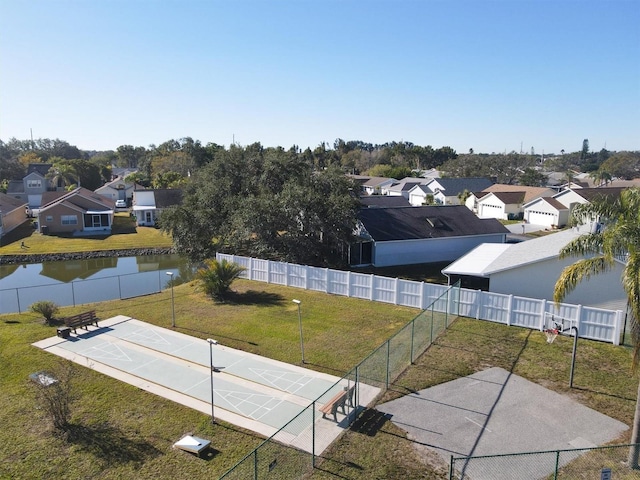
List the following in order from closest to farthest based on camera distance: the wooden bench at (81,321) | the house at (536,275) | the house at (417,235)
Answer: the wooden bench at (81,321) → the house at (536,275) → the house at (417,235)

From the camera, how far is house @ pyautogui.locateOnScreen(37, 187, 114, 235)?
4875cm

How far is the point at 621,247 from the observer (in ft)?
36.2

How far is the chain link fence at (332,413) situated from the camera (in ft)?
33.6

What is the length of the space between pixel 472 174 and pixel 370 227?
259 feet

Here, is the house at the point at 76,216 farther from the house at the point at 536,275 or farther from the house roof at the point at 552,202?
the house roof at the point at 552,202

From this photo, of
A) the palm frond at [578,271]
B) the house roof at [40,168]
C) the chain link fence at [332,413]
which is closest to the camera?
the chain link fence at [332,413]

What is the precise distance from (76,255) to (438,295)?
110ft

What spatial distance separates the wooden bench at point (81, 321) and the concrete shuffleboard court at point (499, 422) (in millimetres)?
14052

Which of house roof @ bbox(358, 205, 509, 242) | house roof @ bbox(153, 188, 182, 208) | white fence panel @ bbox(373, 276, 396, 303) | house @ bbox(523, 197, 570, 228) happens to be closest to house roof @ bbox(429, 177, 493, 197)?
house @ bbox(523, 197, 570, 228)

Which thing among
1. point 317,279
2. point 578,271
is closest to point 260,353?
point 317,279

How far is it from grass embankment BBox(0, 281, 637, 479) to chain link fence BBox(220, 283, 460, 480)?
1.35 ft

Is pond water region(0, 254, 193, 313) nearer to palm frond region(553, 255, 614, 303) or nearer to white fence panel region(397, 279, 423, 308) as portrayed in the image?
white fence panel region(397, 279, 423, 308)

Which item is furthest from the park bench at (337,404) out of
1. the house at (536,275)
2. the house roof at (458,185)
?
the house roof at (458,185)

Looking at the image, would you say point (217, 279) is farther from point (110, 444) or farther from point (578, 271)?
point (578, 271)
